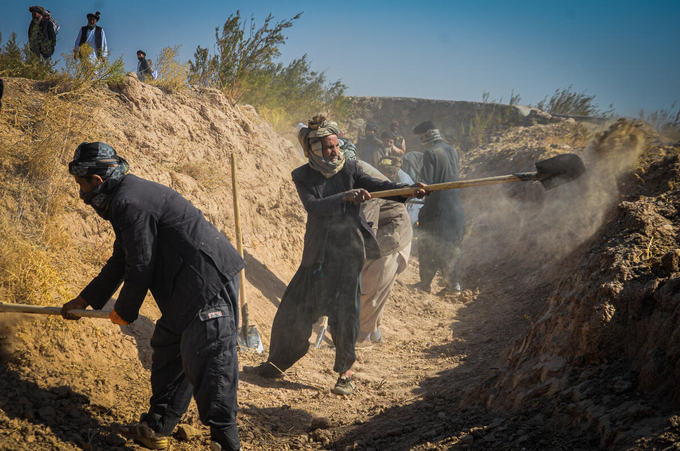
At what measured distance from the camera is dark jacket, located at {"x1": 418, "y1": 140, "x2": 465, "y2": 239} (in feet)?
24.1

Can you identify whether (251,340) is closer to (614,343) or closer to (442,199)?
(614,343)

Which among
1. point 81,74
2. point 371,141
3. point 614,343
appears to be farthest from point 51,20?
point 614,343

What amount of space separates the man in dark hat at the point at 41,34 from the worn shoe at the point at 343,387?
6.07 meters

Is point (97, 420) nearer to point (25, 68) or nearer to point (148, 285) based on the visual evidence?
point (148, 285)

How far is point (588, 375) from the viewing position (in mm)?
2641

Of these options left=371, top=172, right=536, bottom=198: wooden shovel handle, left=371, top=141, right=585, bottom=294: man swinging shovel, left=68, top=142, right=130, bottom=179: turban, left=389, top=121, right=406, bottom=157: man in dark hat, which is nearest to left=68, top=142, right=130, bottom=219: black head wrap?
left=68, top=142, right=130, bottom=179: turban

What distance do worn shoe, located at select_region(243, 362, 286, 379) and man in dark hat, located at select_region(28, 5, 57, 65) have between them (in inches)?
215

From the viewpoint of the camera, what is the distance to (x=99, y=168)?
2.54m

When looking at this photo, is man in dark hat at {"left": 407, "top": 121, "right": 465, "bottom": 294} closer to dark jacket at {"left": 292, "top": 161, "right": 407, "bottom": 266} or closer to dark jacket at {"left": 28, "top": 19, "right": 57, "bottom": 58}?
dark jacket at {"left": 292, "top": 161, "right": 407, "bottom": 266}

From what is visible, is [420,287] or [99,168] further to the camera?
[420,287]

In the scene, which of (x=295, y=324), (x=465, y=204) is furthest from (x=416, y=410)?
(x=465, y=204)

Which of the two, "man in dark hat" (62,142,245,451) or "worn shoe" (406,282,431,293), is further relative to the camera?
"worn shoe" (406,282,431,293)

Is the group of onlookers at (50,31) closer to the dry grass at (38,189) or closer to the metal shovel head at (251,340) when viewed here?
the dry grass at (38,189)

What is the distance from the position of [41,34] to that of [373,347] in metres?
6.78
